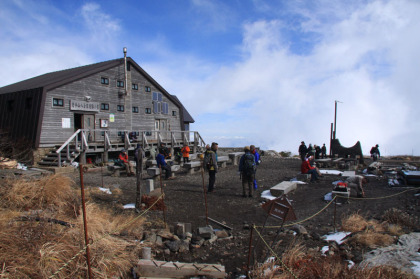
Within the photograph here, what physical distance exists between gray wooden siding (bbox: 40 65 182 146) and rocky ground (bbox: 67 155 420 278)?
7.93 meters

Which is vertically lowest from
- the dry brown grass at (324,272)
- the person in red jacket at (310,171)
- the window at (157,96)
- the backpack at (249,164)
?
the dry brown grass at (324,272)

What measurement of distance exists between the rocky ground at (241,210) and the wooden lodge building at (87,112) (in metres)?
7.16

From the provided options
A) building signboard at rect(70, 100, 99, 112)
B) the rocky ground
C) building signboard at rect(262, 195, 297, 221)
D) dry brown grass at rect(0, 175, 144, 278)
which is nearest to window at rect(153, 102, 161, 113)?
building signboard at rect(70, 100, 99, 112)

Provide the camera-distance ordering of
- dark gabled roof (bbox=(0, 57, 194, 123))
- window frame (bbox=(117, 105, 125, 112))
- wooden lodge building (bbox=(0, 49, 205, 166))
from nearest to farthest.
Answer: wooden lodge building (bbox=(0, 49, 205, 166)) < dark gabled roof (bbox=(0, 57, 194, 123)) < window frame (bbox=(117, 105, 125, 112))

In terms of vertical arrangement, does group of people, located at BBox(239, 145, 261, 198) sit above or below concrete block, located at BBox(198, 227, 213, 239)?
above

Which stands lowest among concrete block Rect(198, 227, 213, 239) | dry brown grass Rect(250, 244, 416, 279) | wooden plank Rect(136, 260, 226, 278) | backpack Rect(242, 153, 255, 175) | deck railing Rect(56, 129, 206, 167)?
wooden plank Rect(136, 260, 226, 278)

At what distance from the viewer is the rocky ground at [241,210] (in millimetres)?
4984

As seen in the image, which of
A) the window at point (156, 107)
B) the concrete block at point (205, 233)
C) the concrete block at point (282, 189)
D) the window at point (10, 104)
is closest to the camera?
the concrete block at point (205, 233)

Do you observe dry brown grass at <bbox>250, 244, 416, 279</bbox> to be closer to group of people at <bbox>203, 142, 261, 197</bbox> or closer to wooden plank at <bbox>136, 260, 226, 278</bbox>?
wooden plank at <bbox>136, 260, 226, 278</bbox>

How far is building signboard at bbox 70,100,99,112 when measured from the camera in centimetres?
1937

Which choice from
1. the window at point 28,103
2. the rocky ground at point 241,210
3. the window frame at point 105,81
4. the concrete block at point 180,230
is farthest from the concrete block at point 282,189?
the window frame at point 105,81

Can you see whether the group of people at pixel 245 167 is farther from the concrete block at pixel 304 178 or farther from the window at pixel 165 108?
the window at pixel 165 108

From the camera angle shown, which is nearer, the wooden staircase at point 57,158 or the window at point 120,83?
the wooden staircase at point 57,158

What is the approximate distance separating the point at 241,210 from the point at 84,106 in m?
16.1
